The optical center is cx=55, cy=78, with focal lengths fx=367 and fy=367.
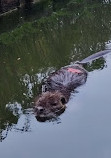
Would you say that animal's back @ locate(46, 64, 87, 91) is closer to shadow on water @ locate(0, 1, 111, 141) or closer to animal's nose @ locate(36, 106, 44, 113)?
shadow on water @ locate(0, 1, 111, 141)

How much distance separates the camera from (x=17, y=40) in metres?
16.2

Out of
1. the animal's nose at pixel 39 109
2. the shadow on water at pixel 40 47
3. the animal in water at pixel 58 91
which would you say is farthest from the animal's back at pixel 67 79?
the animal's nose at pixel 39 109

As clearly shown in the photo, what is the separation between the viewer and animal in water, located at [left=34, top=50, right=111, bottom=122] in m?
9.24

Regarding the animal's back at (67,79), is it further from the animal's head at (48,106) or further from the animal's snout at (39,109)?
the animal's snout at (39,109)

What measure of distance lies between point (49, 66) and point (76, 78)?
7.28 feet

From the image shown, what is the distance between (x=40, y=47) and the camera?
14.7 meters

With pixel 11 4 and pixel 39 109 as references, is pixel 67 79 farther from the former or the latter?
pixel 11 4

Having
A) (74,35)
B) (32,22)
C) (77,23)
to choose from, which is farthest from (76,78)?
(32,22)

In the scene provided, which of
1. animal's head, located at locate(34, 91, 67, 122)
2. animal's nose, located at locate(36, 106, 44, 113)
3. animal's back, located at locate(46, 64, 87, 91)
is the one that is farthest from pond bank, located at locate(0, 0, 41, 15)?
animal's nose, located at locate(36, 106, 44, 113)

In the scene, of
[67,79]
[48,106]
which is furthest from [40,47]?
[48,106]

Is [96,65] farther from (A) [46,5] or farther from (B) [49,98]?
(A) [46,5]

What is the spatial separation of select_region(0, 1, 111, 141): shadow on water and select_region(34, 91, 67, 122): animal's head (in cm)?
64

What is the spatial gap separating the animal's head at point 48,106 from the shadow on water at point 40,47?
644 mm

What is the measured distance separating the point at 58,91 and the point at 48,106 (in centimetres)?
76
